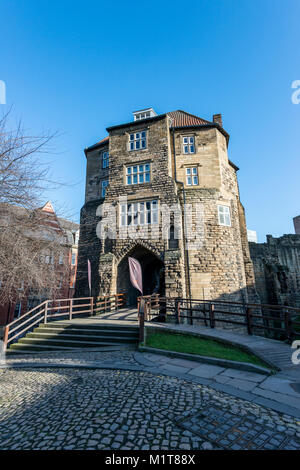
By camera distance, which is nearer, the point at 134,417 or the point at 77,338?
the point at 134,417

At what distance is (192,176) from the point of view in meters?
16.3

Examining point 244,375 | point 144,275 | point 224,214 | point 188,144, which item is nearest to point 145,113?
point 188,144

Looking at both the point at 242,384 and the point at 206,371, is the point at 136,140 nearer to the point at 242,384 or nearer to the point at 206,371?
the point at 206,371

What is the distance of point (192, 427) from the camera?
3.10 m

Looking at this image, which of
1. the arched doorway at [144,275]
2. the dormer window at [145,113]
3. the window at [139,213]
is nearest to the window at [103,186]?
the window at [139,213]

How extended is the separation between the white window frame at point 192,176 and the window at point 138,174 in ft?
9.48

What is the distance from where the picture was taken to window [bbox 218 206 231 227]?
1558 cm

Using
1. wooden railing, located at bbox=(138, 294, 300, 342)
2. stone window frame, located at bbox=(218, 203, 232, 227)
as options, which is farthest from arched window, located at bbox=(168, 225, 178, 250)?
stone window frame, located at bbox=(218, 203, 232, 227)

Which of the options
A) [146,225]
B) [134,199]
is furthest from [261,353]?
[134,199]

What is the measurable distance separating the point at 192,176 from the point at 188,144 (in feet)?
8.70

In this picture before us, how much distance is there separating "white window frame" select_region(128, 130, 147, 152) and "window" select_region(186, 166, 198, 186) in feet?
12.5

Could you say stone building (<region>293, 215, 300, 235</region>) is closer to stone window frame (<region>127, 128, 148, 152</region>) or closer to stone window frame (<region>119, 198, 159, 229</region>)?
stone window frame (<region>119, 198, 159, 229</region>)

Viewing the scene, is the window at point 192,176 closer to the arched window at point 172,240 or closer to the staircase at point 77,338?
the arched window at point 172,240
